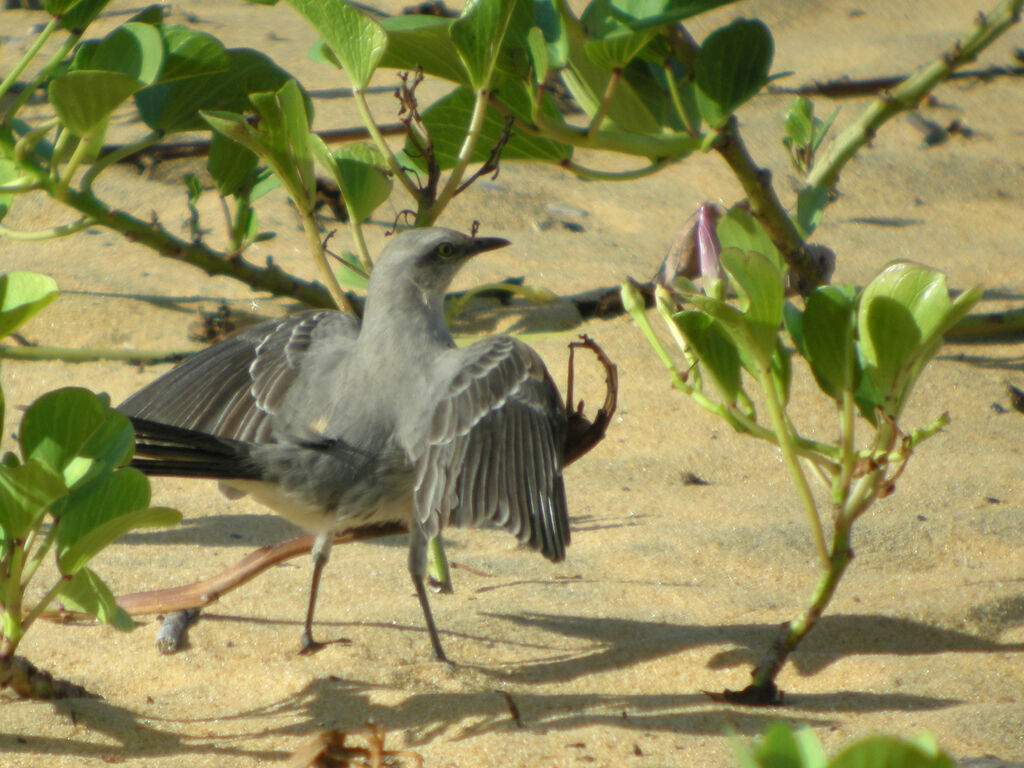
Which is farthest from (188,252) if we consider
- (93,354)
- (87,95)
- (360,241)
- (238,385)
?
(87,95)

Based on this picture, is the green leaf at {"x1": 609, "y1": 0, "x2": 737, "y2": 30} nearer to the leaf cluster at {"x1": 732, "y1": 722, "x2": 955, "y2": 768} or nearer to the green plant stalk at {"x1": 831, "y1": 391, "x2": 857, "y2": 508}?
the green plant stalk at {"x1": 831, "y1": 391, "x2": 857, "y2": 508}

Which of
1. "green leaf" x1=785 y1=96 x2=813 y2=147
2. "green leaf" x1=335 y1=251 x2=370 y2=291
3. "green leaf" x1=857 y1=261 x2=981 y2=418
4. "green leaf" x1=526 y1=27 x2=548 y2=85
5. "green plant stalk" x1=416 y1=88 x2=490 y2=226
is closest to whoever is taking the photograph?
"green leaf" x1=857 y1=261 x2=981 y2=418

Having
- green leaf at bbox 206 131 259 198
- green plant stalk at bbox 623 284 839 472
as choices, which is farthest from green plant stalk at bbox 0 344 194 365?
green plant stalk at bbox 623 284 839 472

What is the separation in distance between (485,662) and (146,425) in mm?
1097

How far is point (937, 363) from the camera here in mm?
4992

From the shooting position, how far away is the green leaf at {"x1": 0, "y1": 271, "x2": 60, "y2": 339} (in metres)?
2.09

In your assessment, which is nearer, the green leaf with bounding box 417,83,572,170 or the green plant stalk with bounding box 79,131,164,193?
the green plant stalk with bounding box 79,131,164,193

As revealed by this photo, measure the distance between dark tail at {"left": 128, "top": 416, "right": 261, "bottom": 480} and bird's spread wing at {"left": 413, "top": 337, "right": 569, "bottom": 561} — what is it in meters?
0.48

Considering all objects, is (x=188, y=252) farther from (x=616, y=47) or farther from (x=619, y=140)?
(x=616, y=47)

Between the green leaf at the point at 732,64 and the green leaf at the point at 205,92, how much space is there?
1.15 metres

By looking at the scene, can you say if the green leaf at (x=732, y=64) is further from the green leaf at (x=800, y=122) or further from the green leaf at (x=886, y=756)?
the green leaf at (x=886, y=756)

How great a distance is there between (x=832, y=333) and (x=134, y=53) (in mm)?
1838

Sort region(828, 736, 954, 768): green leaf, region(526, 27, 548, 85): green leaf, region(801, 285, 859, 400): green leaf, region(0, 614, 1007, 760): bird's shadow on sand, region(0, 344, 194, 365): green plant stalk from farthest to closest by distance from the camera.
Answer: region(0, 344, 194, 365): green plant stalk
region(526, 27, 548, 85): green leaf
region(0, 614, 1007, 760): bird's shadow on sand
region(801, 285, 859, 400): green leaf
region(828, 736, 954, 768): green leaf

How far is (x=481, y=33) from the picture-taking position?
106 inches
